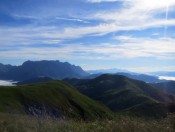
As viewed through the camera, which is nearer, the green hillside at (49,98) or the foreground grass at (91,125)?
the foreground grass at (91,125)

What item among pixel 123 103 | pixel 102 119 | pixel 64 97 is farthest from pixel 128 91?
pixel 102 119

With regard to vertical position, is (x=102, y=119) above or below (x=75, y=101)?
above

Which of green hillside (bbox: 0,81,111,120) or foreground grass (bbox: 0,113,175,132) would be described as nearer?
foreground grass (bbox: 0,113,175,132)

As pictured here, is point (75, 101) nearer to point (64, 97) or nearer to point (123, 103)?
point (64, 97)

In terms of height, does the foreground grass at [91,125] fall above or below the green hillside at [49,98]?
above

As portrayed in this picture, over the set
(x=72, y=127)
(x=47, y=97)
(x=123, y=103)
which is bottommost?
(x=123, y=103)

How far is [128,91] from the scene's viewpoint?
193 m

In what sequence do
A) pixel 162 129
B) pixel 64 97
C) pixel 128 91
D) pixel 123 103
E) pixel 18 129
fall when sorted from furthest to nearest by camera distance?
pixel 128 91
pixel 123 103
pixel 64 97
pixel 18 129
pixel 162 129

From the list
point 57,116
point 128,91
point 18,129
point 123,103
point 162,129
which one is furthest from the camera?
point 128,91

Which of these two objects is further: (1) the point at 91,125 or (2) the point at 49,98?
(2) the point at 49,98

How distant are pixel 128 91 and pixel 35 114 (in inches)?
7406

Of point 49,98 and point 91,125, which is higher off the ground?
point 91,125

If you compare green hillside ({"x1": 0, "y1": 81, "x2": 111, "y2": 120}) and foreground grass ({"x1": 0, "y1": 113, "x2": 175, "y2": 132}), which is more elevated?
foreground grass ({"x1": 0, "y1": 113, "x2": 175, "y2": 132})

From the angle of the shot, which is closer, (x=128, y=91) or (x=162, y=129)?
(x=162, y=129)
